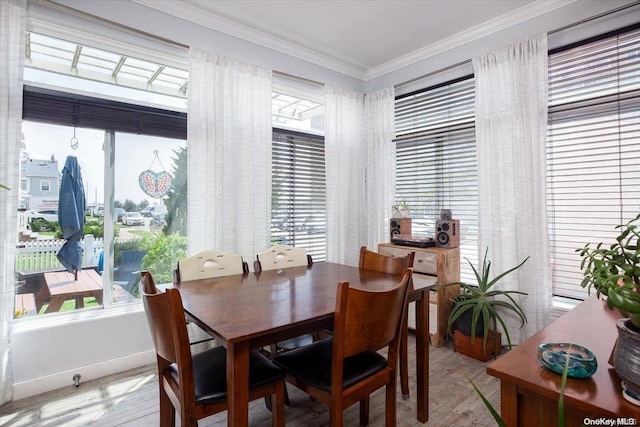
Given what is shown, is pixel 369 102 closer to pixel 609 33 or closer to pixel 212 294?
pixel 609 33

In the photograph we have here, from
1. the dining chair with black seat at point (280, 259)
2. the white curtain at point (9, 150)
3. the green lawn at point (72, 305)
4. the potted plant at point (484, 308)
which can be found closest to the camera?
the white curtain at point (9, 150)

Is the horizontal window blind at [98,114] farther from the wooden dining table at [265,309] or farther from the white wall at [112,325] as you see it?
the wooden dining table at [265,309]

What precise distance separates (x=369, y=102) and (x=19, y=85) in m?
3.10

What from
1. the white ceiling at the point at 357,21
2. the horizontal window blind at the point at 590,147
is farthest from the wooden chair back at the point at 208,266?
the horizontal window blind at the point at 590,147

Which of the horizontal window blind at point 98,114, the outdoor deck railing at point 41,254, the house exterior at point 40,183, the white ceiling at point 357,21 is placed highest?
the white ceiling at point 357,21

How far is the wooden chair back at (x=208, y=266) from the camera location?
209 centimetres

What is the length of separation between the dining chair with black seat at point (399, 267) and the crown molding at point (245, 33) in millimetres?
2153

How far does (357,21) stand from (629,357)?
295 centimetres

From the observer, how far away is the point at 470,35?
9.97 feet

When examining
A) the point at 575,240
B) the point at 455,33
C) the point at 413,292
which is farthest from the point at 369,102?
the point at 413,292

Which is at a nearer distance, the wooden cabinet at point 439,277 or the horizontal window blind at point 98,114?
the horizontal window blind at point 98,114

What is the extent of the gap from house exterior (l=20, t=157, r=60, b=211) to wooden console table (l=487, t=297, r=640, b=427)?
2808 mm

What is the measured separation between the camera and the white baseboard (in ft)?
6.91

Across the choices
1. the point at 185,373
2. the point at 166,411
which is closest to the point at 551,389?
the point at 185,373
